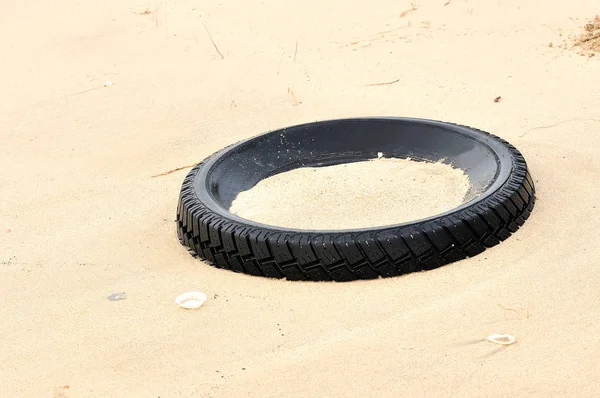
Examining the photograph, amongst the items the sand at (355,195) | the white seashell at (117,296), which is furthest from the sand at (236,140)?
the sand at (355,195)

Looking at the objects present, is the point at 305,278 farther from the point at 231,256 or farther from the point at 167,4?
the point at 167,4

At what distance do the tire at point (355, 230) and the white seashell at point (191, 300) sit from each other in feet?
0.75

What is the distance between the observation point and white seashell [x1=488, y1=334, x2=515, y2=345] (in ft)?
8.35

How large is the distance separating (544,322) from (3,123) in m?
4.29

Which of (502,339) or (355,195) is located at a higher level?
(502,339)

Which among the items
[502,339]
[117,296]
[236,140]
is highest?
[502,339]

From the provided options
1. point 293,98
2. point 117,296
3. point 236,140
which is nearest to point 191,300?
point 117,296

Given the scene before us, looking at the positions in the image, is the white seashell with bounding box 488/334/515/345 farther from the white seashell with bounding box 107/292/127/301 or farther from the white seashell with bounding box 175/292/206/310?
the white seashell with bounding box 107/292/127/301

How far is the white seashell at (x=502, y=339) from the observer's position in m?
2.55

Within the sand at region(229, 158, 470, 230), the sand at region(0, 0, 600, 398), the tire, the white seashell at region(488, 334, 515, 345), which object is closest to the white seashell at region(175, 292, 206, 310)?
the sand at region(0, 0, 600, 398)

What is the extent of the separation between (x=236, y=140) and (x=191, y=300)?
213cm

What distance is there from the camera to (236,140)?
16.6ft

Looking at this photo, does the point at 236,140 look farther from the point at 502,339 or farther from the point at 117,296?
the point at 502,339

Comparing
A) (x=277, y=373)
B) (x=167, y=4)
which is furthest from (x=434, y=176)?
(x=167, y=4)
